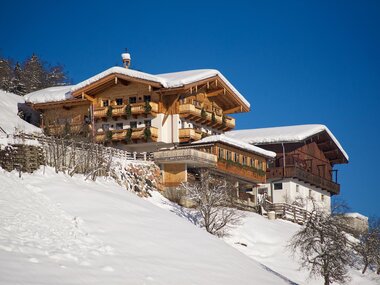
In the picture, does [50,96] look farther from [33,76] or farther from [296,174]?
[33,76]

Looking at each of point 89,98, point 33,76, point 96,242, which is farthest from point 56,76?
point 96,242

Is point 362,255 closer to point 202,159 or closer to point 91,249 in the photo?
point 202,159

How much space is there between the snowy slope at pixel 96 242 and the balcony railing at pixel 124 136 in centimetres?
1407

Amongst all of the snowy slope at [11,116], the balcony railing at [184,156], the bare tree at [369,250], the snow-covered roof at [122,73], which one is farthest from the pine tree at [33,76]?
the bare tree at [369,250]

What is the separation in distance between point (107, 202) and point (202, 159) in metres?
15.8

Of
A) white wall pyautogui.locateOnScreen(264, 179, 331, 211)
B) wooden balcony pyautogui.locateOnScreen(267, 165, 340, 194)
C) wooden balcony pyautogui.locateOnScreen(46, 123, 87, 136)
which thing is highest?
wooden balcony pyautogui.locateOnScreen(46, 123, 87, 136)

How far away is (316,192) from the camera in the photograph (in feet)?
199

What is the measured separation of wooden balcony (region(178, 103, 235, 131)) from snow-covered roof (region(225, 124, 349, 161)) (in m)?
6.70

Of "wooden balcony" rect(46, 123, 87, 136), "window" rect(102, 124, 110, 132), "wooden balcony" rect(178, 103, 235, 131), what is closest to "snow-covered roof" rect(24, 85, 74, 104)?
"wooden balcony" rect(46, 123, 87, 136)

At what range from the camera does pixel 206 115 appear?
47938mm

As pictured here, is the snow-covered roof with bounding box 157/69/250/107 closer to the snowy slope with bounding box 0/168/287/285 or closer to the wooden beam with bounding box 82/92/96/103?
the wooden beam with bounding box 82/92/96/103

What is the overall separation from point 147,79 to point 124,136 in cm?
447

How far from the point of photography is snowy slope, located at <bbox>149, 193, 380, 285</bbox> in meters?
33.6

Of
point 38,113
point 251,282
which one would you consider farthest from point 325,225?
point 38,113
